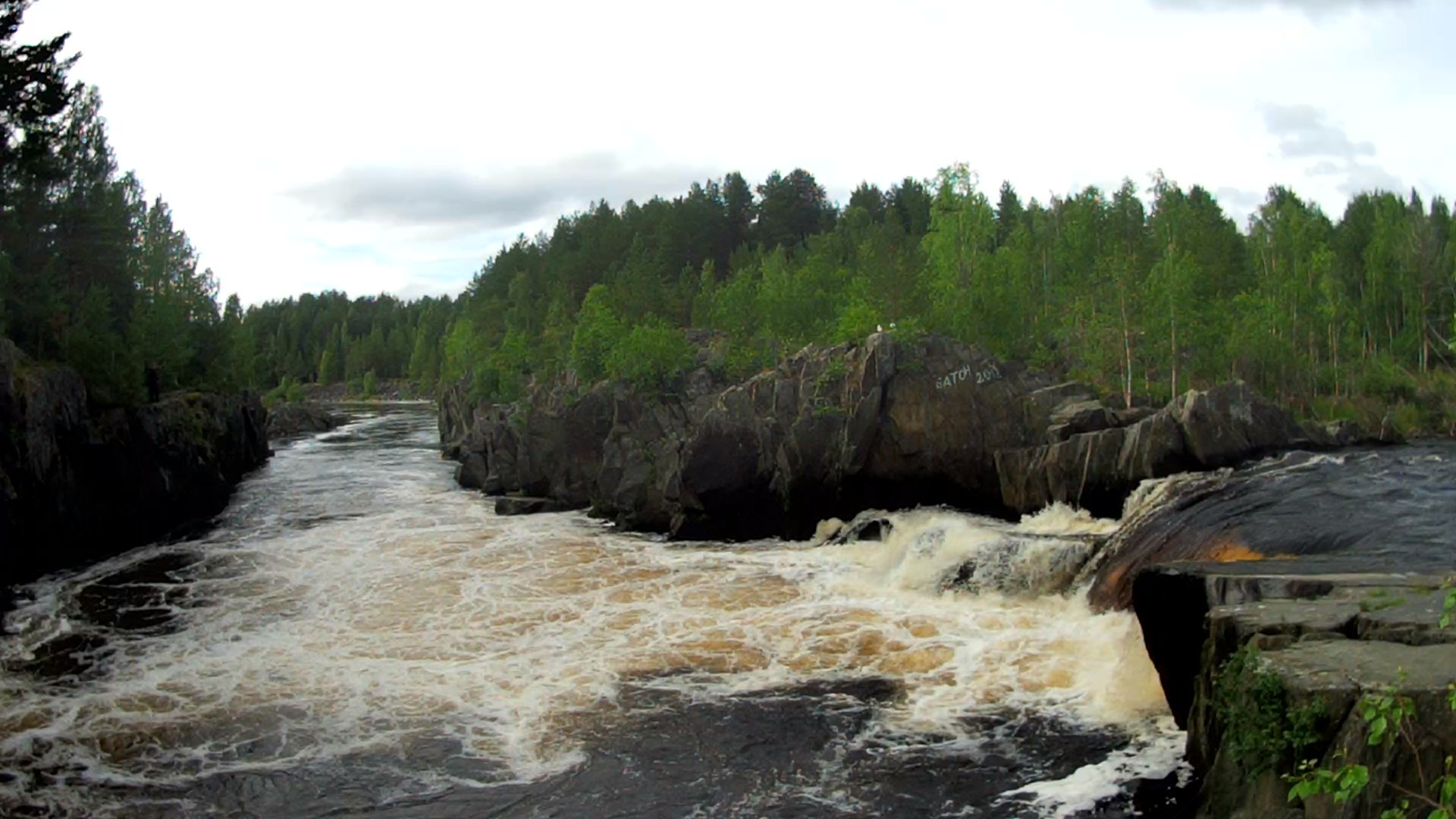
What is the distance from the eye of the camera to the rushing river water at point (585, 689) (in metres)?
15.9

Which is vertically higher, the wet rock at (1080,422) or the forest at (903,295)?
the forest at (903,295)

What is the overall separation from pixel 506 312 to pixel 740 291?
37.2 metres

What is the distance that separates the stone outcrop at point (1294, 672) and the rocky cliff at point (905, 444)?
15.9 meters

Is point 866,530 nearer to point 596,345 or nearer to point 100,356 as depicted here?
point 596,345

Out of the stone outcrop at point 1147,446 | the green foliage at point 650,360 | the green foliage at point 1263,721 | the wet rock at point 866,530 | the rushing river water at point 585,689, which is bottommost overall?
the rushing river water at point 585,689

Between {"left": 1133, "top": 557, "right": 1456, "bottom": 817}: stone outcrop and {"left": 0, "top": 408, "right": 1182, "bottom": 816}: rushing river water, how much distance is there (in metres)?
1.84

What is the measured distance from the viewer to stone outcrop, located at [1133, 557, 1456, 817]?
961 centimetres

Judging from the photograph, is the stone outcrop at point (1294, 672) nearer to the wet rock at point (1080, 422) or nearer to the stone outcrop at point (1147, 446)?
the stone outcrop at point (1147, 446)

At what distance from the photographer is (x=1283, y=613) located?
526 inches

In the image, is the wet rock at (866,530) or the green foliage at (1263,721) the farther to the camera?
the wet rock at (866,530)

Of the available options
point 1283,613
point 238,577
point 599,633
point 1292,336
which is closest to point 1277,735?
point 1283,613

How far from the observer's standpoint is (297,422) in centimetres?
9975

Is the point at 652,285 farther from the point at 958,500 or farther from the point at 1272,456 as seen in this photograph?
the point at 1272,456

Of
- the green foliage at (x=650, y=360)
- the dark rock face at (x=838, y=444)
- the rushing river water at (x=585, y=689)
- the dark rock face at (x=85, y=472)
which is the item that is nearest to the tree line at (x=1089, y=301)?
the green foliage at (x=650, y=360)
